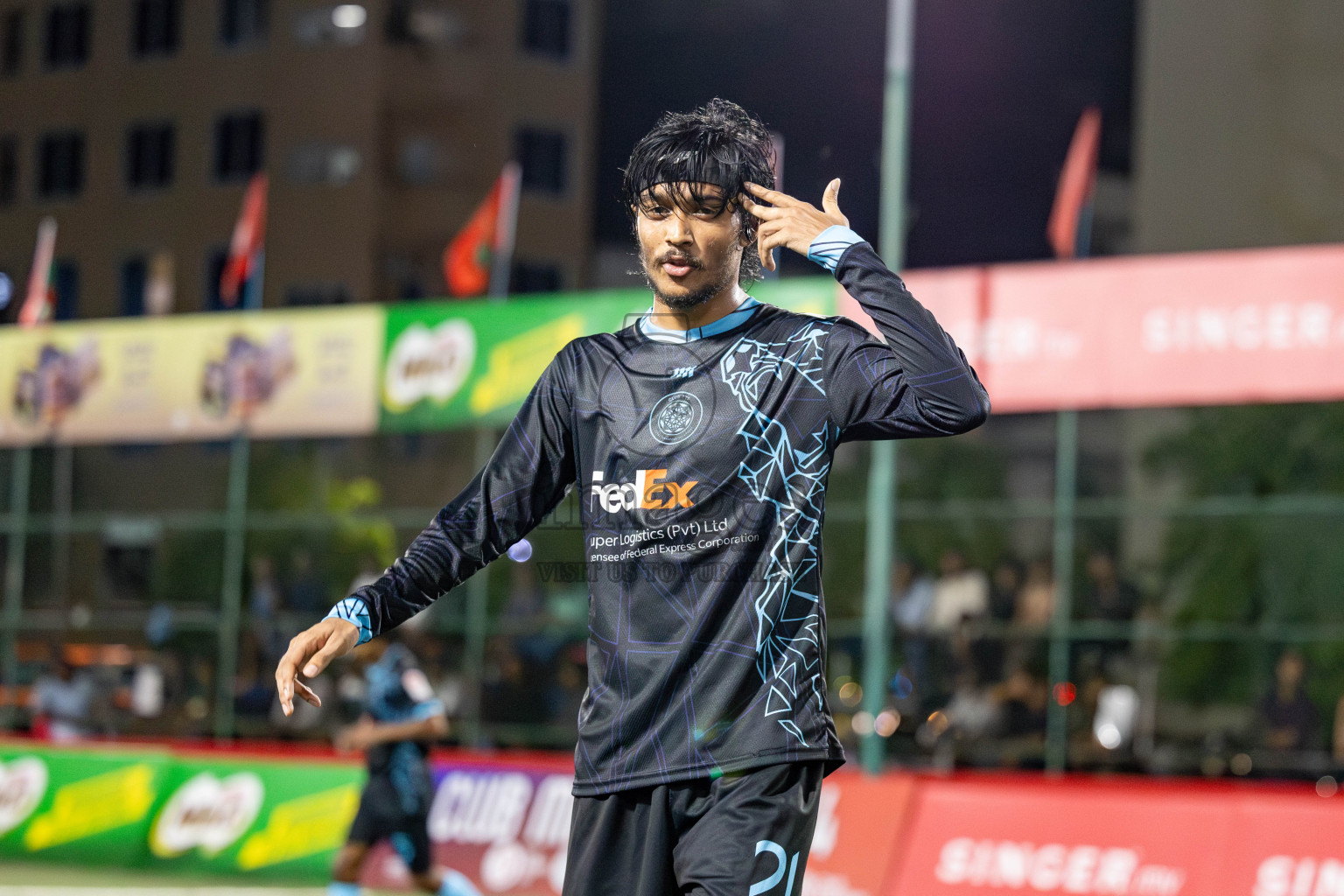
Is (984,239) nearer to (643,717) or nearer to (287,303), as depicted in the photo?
(287,303)

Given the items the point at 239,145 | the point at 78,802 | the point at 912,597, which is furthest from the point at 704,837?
the point at 239,145

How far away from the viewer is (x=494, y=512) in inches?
136

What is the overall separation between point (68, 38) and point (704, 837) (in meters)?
43.8

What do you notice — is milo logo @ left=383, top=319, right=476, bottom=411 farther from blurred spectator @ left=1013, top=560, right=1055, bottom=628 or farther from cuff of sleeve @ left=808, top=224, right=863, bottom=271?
cuff of sleeve @ left=808, top=224, right=863, bottom=271

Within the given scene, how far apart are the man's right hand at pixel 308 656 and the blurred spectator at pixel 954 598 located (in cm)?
1188

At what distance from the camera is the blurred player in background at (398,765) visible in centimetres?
844

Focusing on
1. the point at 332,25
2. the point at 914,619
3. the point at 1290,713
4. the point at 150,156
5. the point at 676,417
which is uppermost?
the point at 332,25

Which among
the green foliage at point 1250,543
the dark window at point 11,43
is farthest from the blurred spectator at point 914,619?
the dark window at point 11,43

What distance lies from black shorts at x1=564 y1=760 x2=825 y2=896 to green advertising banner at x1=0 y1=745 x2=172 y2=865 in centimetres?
1054

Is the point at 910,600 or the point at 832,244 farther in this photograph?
the point at 910,600

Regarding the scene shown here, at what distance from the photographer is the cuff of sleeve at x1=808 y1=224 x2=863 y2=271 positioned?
3.20 metres

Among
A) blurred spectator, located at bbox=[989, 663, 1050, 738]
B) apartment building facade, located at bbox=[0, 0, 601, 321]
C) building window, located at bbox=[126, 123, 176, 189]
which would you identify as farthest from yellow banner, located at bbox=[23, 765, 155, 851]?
building window, located at bbox=[126, 123, 176, 189]

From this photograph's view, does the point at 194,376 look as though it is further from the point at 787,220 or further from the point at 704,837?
the point at 704,837

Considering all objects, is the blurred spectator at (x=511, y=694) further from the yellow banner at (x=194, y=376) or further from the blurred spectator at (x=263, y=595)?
the yellow banner at (x=194, y=376)
